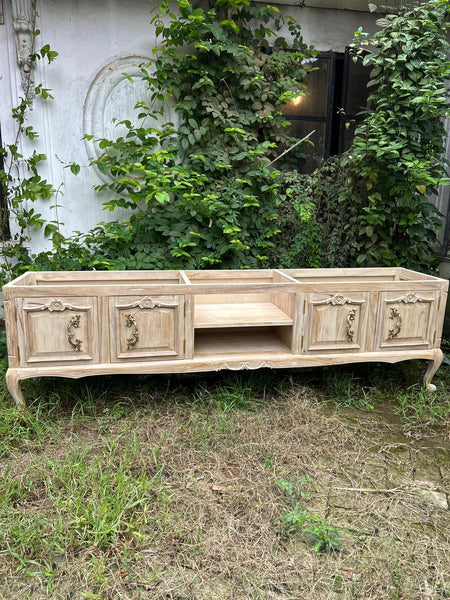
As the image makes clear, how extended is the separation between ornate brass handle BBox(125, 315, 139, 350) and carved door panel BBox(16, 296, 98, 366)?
20cm

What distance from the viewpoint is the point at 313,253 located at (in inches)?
184

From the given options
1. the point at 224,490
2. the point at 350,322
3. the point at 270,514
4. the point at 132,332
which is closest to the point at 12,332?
the point at 132,332

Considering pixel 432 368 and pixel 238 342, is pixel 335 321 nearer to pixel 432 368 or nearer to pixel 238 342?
pixel 238 342

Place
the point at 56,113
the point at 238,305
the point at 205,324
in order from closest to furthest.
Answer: the point at 205,324 < the point at 238,305 < the point at 56,113

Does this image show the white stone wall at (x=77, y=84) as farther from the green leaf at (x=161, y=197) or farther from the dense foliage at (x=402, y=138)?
the dense foliage at (x=402, y=138)

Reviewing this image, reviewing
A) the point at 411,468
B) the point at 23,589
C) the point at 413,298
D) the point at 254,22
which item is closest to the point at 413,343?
the point at 413,298

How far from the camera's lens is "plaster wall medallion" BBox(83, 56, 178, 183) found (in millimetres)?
4504

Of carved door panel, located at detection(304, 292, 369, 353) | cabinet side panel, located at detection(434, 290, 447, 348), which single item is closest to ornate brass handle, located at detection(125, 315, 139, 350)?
carved door panel, located at detection(304, 292, 369, 353)

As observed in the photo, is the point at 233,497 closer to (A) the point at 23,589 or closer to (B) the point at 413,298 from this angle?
(A) the point at 23,589

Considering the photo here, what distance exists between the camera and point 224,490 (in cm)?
249

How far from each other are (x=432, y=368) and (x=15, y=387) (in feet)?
9.85

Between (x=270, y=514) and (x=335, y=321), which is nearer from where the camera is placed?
(x=270, y=514)

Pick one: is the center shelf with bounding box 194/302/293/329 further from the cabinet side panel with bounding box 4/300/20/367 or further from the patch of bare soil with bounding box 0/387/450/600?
the cabinet side panel with bounding box 4/300/20/367

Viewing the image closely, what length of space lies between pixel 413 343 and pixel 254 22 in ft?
11.6
